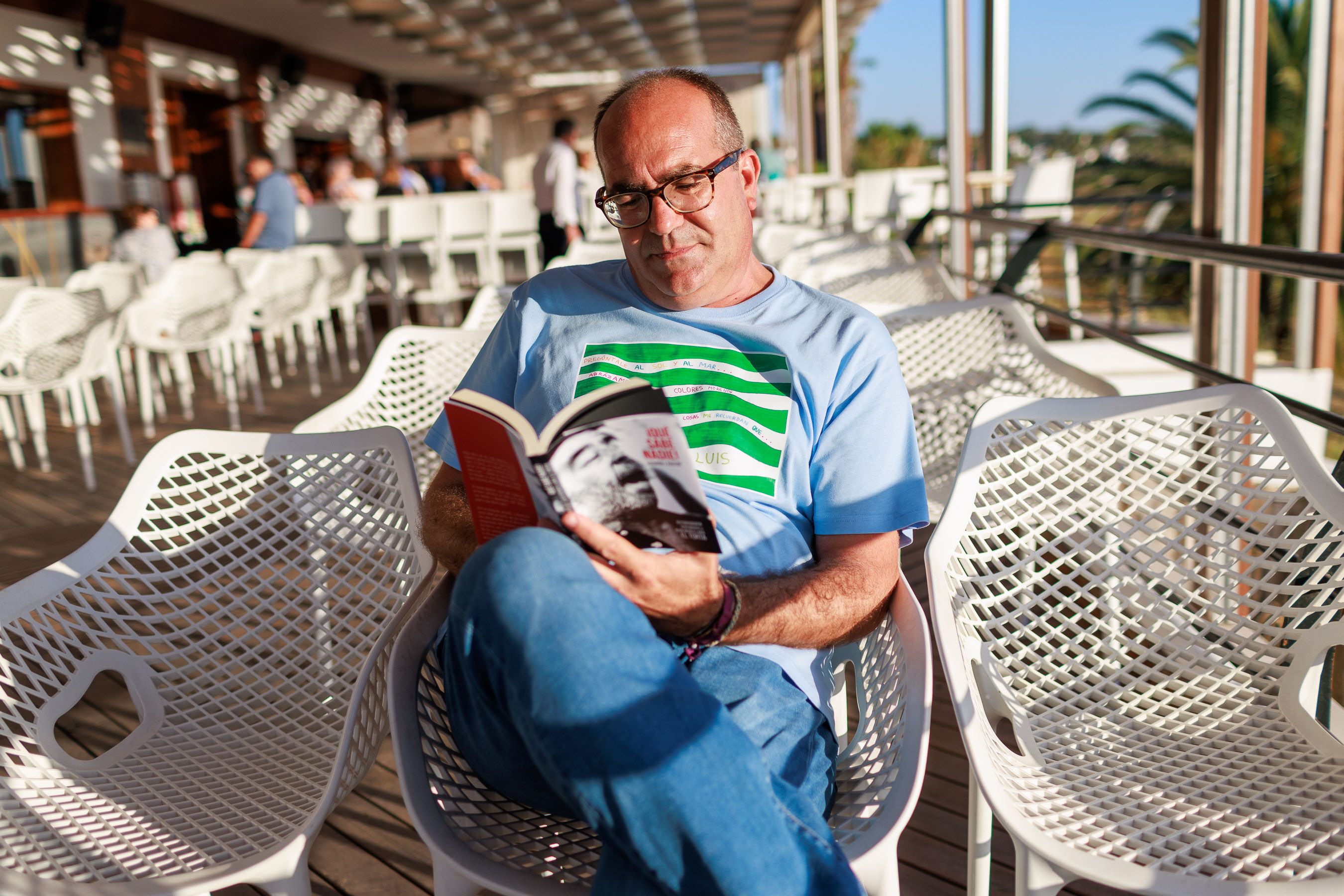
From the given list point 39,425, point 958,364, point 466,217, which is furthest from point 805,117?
point 958,364

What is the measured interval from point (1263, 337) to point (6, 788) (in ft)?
42.1

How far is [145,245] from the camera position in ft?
24.3

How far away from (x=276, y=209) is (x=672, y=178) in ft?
22.4

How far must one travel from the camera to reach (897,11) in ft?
58.2

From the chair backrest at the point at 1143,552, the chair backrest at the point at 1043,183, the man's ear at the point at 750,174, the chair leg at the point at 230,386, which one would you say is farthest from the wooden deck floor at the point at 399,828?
the chair backrest at the point at 1043,183

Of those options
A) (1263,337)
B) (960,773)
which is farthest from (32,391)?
(1263,337)

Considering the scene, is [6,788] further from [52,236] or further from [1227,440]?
[52,236]

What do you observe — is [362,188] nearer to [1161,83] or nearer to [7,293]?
[7,293]

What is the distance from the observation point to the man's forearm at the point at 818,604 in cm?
125

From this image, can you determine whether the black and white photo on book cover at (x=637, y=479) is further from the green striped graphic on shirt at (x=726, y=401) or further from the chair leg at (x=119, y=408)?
the chair leg at (x=119, y=408)

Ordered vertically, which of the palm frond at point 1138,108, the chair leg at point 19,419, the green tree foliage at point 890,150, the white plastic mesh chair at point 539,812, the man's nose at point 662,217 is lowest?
the chair leg at point 19,419

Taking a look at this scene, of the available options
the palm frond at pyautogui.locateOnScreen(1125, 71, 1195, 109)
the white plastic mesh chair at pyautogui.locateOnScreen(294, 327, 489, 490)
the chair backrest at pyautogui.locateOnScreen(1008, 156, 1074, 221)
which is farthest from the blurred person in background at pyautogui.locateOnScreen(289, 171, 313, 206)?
the palm frond at pyautogui.locateOnScreen(1125, 71, 1195, 109)

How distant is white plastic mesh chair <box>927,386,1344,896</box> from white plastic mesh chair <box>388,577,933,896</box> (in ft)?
0.20

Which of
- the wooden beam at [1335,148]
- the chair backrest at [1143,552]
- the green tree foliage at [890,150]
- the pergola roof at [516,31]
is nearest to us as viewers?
the chair backrest at [1143,552]
